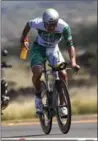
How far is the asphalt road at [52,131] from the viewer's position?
31.0 m

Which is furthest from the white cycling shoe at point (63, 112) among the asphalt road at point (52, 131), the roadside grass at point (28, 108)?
the asphalt road at point (52, 131)

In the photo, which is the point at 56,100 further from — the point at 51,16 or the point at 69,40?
the point at 51,16

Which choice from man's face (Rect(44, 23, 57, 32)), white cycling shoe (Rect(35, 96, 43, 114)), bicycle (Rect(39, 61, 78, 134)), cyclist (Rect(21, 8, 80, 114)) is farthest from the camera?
white cycling shoe (Rect(35, 96, 43, 114))

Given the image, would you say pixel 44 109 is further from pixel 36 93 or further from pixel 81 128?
pixel 81 128

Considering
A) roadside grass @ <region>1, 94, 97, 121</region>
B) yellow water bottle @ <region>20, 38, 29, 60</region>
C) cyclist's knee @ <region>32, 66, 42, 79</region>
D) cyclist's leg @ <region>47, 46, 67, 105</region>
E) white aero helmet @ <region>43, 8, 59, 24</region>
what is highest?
white aero helmet @ <region>43, 8, 59, 24</region>

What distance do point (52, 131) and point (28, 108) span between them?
3.45 metres

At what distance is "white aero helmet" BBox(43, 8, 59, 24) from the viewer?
867 cm

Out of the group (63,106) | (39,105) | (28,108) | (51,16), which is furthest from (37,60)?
(28,108)

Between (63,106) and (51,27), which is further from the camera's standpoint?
(63,106)

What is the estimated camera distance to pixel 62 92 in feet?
30.9

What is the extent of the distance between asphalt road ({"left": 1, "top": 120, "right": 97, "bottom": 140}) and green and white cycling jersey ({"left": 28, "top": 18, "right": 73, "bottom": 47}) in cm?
2004

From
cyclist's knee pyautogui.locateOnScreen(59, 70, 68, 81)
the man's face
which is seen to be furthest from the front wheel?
the man's face

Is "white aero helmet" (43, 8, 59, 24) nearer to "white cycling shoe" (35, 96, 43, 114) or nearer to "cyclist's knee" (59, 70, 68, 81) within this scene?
"cyclist's knee" (59, 70, 68, 81)

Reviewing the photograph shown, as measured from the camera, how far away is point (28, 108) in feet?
93.3
